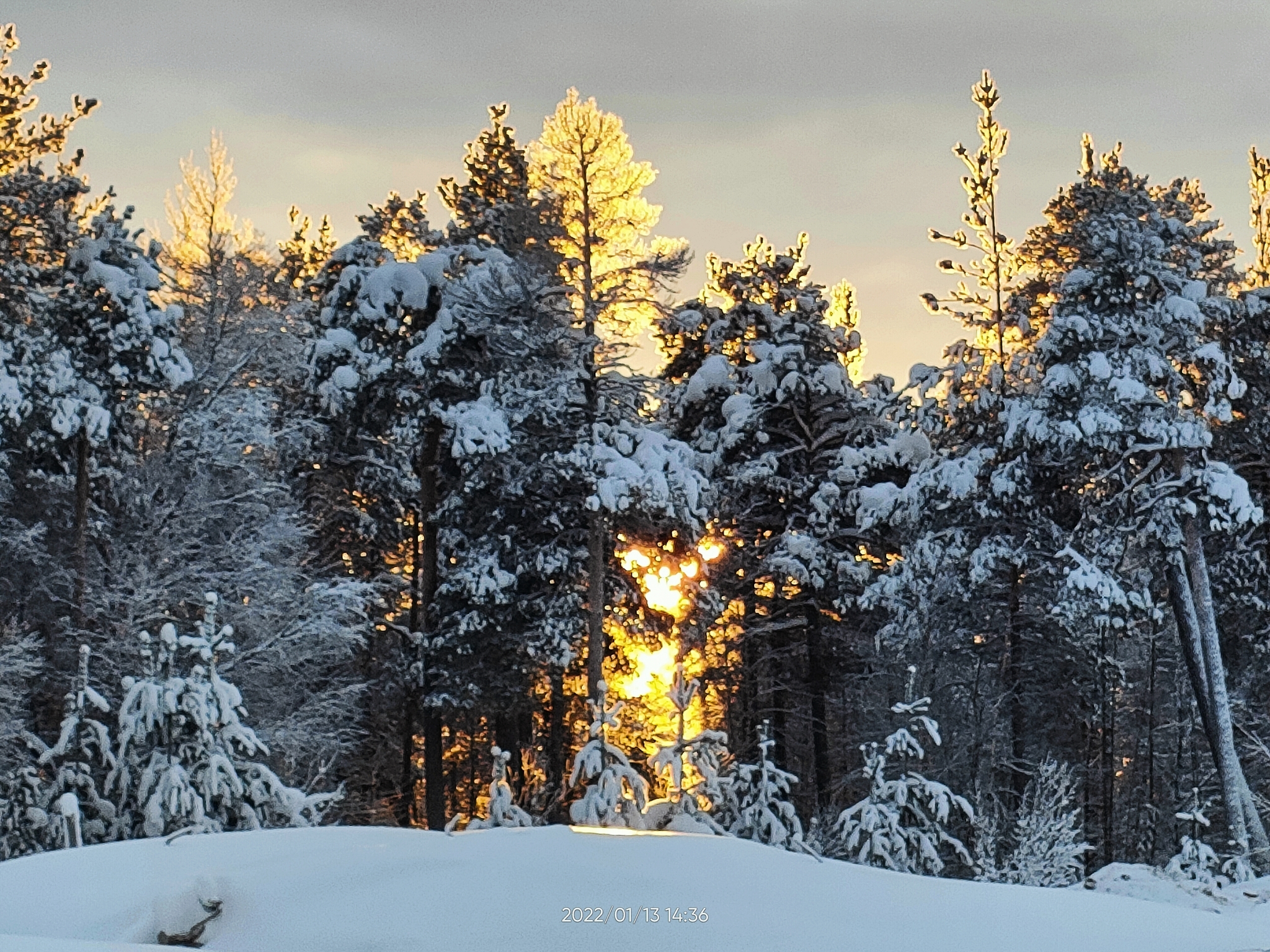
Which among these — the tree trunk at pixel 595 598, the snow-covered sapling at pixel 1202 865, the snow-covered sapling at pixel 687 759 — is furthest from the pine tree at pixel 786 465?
the snow-covered sapling at pixel 687 759

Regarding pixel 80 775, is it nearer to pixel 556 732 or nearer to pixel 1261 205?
pixel 556 732

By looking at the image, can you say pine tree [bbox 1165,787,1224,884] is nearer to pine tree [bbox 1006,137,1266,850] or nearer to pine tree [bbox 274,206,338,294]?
pine tree [bbox 1006,137,1266,850]

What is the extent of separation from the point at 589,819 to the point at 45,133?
16963 millimetres

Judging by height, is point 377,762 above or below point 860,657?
below

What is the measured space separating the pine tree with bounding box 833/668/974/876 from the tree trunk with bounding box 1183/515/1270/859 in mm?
6902

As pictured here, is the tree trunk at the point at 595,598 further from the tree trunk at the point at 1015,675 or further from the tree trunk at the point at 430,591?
the tree trunk at the point at 1015,675

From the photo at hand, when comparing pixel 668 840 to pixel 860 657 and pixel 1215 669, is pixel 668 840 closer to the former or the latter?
pixel 1215 669

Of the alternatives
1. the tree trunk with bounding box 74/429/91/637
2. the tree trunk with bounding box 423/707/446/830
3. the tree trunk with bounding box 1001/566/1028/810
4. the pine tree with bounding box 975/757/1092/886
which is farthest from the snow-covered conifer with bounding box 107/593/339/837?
the tree trunk with bounding box 1001/566/1028/810

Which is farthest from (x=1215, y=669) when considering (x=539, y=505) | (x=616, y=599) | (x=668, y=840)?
(x=668, y=840)

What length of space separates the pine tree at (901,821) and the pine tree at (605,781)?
2.78 m

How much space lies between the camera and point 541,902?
509cm

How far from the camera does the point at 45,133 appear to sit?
21.6 metres

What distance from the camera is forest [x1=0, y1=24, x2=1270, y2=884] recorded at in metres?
19.4

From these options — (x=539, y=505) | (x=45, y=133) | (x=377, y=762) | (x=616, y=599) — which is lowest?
(x=377, y=762)
